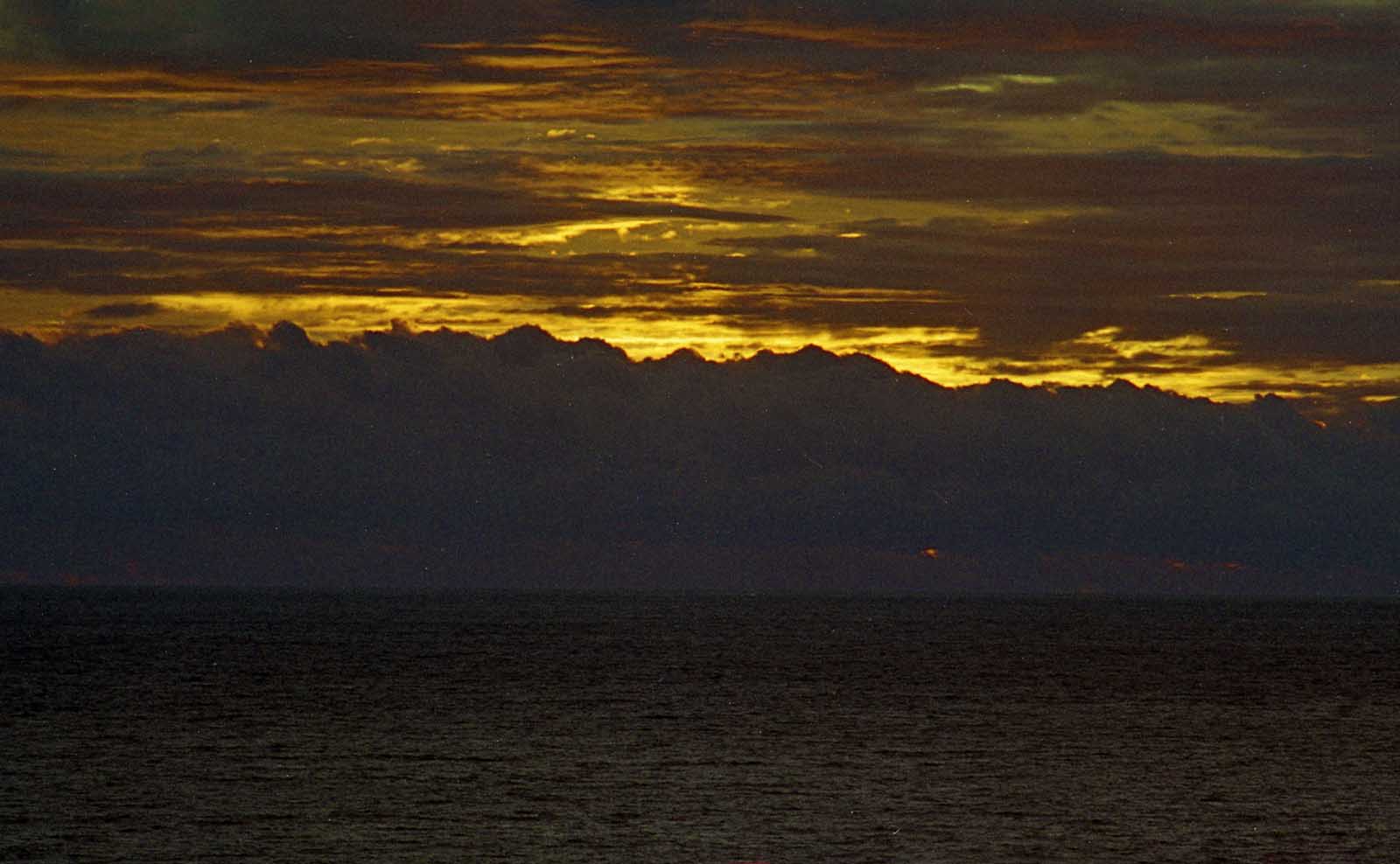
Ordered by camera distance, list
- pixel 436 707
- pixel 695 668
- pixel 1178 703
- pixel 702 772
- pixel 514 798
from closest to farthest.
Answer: pixel 514 798, pixel 702 772, pixel 436 707, pixel 1178 703, pixel 695 668

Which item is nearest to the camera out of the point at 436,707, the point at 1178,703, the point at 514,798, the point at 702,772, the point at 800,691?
the point at 514,798

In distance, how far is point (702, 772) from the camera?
79.7 m

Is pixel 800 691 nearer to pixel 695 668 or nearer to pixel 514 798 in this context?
pixel 695 668

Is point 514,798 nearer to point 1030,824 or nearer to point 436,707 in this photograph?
point 1030,824

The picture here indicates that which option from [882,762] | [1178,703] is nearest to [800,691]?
[1178,703]

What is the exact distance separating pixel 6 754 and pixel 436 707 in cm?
3622

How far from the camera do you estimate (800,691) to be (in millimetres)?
135875

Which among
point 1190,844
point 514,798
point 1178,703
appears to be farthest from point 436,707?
point 1190,844

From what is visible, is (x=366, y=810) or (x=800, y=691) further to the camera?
(x=800, y=691)

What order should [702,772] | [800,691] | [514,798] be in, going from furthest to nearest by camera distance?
[800,691]
[702,772]
[514,798]

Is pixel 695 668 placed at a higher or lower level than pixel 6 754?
lower

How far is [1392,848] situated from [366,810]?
122ft

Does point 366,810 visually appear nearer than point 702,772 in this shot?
Yes

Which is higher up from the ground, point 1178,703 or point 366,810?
point 366,810
